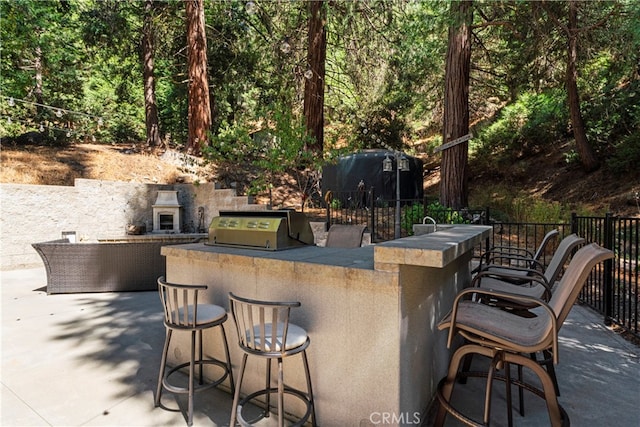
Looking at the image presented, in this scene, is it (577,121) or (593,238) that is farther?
(577,121)

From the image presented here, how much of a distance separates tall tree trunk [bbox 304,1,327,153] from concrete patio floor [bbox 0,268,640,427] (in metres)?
6.42

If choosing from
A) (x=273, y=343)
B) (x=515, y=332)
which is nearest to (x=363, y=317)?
(x=273, y=343)

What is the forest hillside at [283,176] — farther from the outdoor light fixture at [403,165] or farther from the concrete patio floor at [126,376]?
the concrete patio floor at [126,376]

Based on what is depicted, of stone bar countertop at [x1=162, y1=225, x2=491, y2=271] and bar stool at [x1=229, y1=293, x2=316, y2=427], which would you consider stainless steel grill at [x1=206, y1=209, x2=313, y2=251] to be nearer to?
stone bar countertop at [x1=162, y1=225, x2=491, y2=271]

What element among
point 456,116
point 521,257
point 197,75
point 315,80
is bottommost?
point 521,257

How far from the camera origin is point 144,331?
345 centimetres

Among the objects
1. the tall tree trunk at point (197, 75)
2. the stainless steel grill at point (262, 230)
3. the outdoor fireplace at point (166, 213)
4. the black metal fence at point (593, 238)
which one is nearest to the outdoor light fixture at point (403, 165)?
the black metal fence at point (593, 238)

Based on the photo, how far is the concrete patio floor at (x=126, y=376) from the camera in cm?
206

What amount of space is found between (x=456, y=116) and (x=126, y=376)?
695 cm

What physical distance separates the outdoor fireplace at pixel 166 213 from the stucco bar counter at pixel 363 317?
20.9 ft

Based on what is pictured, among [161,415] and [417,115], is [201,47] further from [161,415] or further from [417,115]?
[161,415]

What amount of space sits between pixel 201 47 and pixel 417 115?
7842 millimetres

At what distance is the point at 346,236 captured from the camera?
4035 mm

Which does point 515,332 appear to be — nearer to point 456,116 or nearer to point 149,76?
point 456,116
